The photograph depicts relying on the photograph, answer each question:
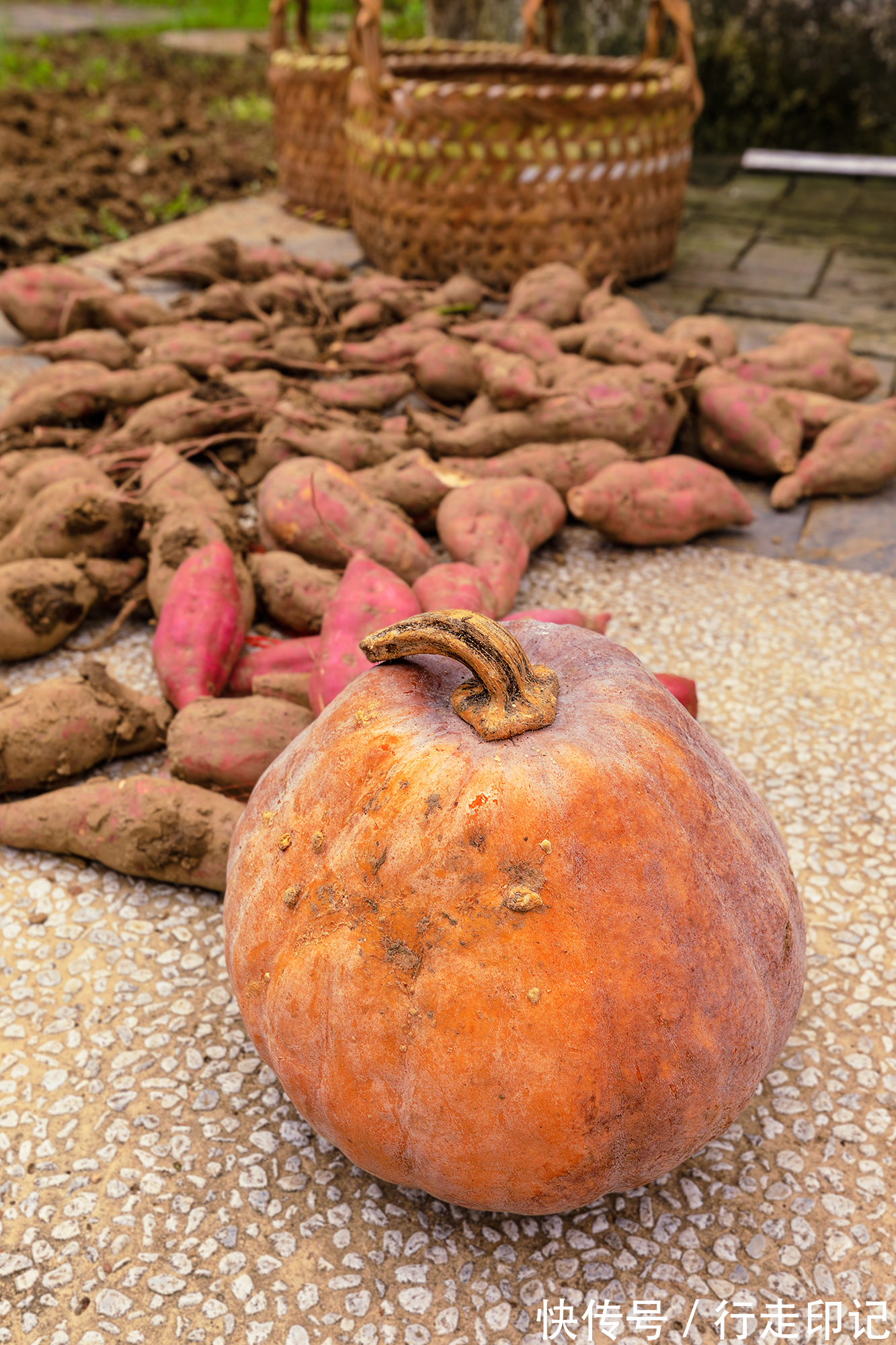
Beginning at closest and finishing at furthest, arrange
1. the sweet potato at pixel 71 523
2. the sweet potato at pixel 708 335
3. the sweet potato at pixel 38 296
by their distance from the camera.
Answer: the sweet potato at pixel 71 523 → the sweet potato at pixel 708 335 → the sweet potato at pixel 38 296

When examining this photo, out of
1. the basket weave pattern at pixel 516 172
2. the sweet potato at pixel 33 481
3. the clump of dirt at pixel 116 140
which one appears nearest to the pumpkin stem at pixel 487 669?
the sweet potato at pixel 33 481

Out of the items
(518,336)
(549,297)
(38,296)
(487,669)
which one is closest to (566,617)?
(487,669)

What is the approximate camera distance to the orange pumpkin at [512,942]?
0.96 metres

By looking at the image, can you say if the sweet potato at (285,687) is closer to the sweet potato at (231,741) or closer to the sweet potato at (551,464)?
the sweet potato at (231,741)

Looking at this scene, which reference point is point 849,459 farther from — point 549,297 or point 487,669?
point 487,669

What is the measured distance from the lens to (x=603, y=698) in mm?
1116

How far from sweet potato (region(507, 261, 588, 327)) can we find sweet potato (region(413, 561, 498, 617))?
1.55m

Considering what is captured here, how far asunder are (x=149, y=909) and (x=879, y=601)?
1695 millimetres

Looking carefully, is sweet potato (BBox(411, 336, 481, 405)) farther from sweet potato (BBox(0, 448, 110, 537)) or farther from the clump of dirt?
the clump of dirt

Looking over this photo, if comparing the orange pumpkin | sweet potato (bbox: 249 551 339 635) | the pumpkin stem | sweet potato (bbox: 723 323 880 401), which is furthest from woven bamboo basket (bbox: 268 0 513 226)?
the orange pumpkin

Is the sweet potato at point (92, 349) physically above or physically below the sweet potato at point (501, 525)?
above

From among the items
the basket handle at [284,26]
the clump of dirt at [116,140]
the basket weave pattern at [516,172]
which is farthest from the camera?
the clump of dirt at [116,140]

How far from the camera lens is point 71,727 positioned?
1706 mm

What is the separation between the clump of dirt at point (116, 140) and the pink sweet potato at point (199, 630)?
9.25 ft
